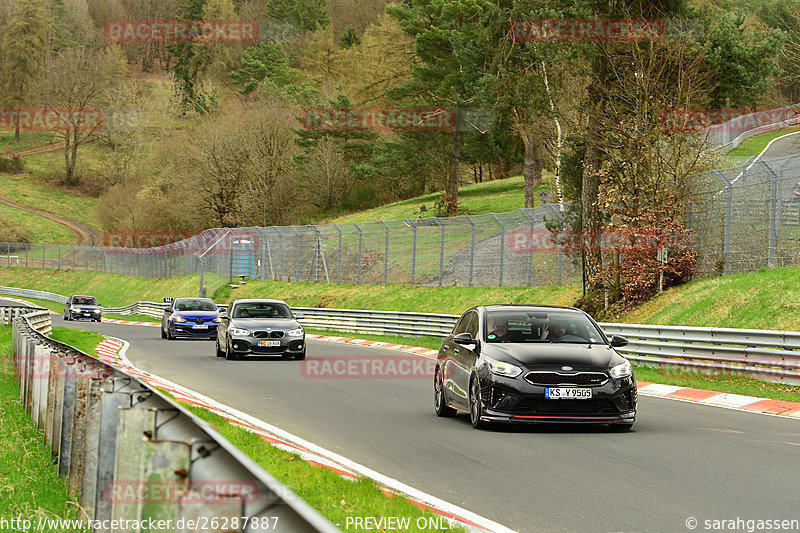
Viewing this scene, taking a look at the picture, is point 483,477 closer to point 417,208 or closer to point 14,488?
A: point 14,488

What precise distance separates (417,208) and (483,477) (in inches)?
2680

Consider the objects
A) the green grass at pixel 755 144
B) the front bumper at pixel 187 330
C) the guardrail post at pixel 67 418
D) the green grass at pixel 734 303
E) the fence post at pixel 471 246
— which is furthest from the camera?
the green grass at pixel 755 144

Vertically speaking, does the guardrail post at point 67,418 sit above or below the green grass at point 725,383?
above

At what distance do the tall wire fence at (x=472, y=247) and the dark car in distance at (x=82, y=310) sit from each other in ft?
22.1

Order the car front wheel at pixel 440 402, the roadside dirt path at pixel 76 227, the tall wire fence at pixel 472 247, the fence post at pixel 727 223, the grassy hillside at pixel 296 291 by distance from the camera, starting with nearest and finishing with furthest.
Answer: the car front wheel at pixel 440 402 < the tall wire fence at pixel 472 247 < the fence post at pixel 727 223 < the grassy hillside at pixel 296 291 < the roadside dirt path at pixel 76 227

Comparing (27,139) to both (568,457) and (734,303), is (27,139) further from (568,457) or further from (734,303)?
(568,457)

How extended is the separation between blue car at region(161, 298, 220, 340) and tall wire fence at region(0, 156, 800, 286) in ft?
31.3

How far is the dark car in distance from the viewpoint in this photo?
55.6 meters

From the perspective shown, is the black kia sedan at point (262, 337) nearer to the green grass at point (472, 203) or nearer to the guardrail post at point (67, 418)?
the guardrail post at point (67, 418)

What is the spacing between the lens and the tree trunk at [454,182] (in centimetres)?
6781

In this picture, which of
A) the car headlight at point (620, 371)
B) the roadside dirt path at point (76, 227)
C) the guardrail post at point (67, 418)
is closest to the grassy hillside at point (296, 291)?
the roadside dirt path at point (76, 227)

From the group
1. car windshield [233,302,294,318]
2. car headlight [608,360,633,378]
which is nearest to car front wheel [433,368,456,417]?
car headlight [608,360,633,378]

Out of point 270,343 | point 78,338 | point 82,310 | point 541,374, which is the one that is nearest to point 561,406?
point 541,374

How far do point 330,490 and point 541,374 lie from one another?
432 cm
